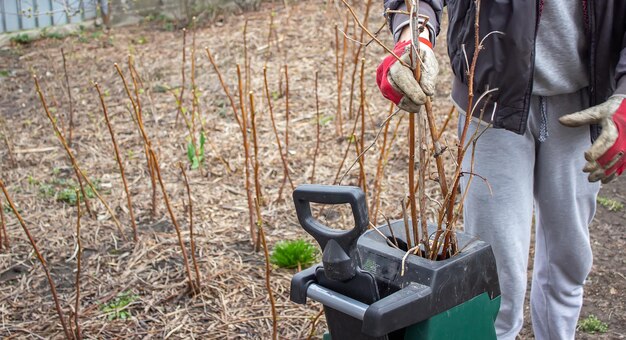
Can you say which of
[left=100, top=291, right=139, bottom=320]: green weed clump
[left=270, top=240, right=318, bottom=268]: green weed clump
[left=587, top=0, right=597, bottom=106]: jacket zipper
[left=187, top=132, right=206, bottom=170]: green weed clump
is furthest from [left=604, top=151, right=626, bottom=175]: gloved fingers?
[left=187, top=132, right=206, bottom=170]: green weed clump

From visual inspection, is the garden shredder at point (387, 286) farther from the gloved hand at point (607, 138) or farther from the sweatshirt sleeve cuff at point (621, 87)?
the sweatshirt sleeve cuff at point (621, 87)

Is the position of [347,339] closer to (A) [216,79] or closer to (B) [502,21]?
(B) [502,21]

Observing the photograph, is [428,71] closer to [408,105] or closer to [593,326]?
[408,105]

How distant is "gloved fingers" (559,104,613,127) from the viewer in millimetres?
2008

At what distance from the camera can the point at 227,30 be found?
656 cm

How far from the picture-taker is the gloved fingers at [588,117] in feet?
6.59

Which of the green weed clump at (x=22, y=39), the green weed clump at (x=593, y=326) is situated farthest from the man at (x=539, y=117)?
the green weed clump at (x=22, y=39)

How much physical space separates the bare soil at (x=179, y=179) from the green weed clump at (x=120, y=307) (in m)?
0.02

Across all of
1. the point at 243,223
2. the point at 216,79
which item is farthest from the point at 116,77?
the point at 243,223

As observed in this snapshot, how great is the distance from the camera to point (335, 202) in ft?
5.31

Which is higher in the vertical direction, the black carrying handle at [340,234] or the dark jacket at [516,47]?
the dark jacket at [516,47]

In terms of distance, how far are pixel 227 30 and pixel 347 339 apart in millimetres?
5169

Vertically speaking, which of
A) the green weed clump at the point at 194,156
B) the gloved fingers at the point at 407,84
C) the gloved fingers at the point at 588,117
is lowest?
the green weed clump at the point at 194,156

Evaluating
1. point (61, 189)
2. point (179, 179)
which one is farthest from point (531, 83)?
point (61, 189)
